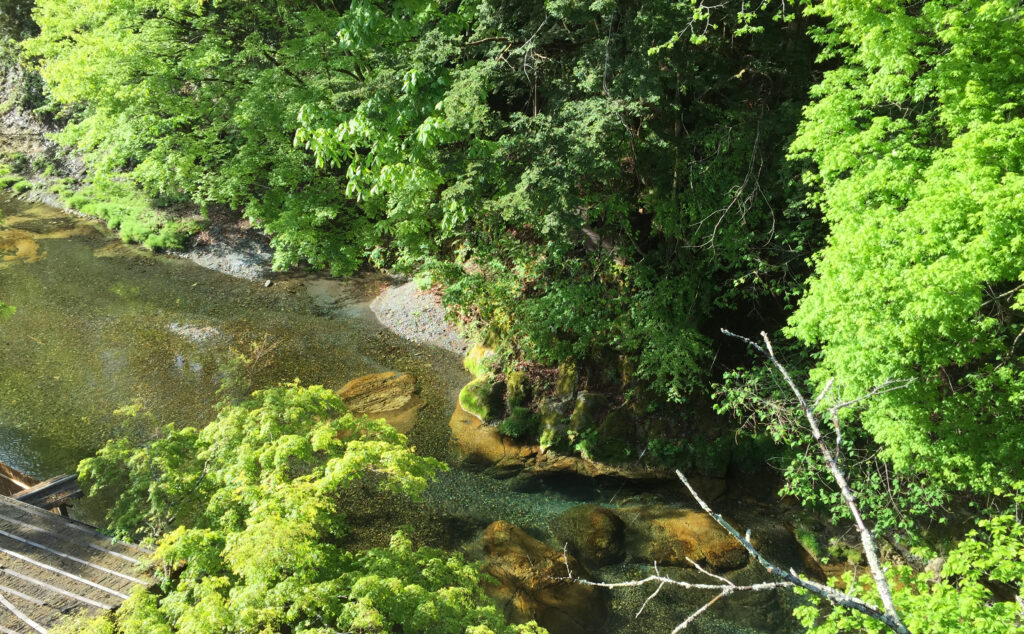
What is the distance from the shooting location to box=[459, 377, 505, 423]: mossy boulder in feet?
39.5

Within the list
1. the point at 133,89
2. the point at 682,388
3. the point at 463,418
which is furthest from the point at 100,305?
the point at 682,388

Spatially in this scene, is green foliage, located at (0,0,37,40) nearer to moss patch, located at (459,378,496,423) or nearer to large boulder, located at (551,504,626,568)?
moss patch, located at (459,378,496,423)

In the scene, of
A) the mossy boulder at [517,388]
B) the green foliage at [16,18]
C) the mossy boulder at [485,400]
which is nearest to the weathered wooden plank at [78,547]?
the mossy boulder at [485,400]

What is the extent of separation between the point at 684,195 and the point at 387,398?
283 inches

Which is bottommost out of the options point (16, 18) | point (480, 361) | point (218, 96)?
point (480, 361)

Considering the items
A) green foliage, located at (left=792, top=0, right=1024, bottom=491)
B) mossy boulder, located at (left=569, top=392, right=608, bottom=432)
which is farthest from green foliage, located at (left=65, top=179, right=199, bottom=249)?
green foliage, located at (left=792, top=0, right=1024, bottom=491)

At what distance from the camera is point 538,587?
325 inches

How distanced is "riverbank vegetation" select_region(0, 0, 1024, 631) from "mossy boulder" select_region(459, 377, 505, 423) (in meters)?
0.07

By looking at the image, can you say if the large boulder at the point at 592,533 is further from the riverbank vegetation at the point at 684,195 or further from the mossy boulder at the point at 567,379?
the mossy boulder at the point at 567,379

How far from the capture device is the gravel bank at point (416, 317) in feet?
48.6

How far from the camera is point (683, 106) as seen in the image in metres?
10.5

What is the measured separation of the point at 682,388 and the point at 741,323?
90.2 inches

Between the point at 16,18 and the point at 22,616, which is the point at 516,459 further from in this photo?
the point at 16,18

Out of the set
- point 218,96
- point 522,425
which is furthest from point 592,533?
point 218,96
